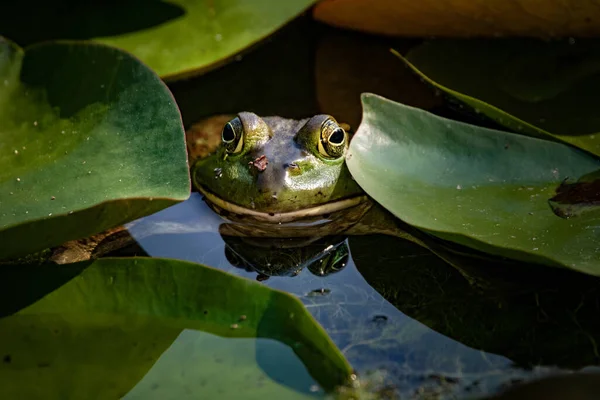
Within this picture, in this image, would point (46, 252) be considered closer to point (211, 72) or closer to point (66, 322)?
point (66, 322)

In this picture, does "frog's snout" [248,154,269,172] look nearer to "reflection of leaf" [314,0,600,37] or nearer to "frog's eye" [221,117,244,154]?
"frog's eye" [221,117,244,154]

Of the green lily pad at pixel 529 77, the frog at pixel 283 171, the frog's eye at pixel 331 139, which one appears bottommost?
the frog at pixel 283 171

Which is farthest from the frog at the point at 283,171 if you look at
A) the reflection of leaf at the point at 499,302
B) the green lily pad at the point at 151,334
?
the green lily pad at the point at 151,334

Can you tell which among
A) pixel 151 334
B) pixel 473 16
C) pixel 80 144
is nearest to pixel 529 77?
pixel 473 16

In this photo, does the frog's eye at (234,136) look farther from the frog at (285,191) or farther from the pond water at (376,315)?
the pond water at (376,315)

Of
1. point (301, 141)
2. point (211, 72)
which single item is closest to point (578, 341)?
point (301, 141)

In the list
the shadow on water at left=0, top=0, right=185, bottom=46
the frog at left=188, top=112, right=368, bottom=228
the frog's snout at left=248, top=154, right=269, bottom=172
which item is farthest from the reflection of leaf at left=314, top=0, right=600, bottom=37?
the frog's snout at left=248, top=154, right=269, bottom=172
